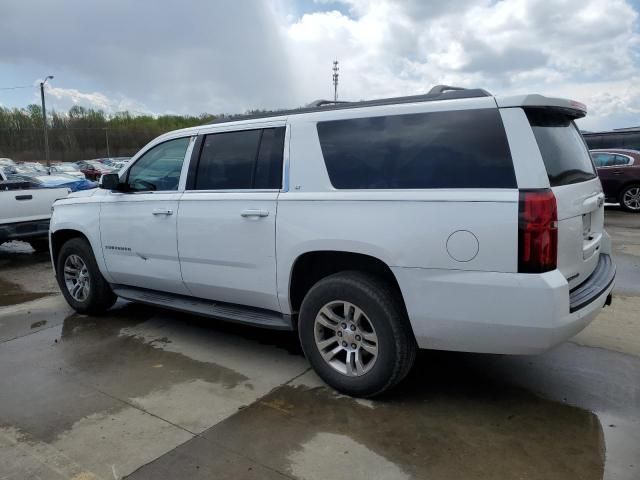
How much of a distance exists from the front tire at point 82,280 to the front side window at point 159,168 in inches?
39.2

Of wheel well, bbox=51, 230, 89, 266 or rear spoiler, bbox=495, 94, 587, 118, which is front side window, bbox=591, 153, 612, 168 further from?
wheel well, bbox=51, 230, 89, 266

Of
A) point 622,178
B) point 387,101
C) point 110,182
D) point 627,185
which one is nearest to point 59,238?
point 110,182

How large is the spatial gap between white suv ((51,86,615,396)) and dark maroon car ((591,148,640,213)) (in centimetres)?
1109

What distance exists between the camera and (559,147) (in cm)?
321

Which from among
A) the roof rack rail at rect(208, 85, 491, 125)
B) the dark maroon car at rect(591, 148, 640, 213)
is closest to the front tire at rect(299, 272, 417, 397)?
the roof rack rail at rect(208, 85, 491, 125)

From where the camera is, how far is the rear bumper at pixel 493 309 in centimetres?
281

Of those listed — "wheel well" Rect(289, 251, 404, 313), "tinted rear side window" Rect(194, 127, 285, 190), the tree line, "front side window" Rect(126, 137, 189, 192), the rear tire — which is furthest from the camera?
the tree line

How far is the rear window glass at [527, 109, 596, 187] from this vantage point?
9.83ft

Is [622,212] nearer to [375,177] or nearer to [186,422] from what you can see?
[375,177]

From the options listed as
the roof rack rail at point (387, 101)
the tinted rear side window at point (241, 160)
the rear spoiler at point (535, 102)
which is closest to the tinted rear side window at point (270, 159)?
the tinted rear side window at point (241, 160)

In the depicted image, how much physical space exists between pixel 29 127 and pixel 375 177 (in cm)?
8656

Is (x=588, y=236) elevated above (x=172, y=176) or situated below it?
below

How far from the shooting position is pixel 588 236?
333 centimetres

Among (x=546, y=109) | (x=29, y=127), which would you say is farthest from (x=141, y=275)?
(x=29, y=127)
